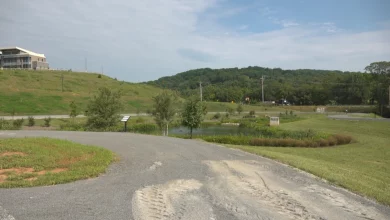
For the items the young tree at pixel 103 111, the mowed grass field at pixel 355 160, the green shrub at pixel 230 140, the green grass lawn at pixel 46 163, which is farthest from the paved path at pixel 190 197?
the young tree at pixel 103 111

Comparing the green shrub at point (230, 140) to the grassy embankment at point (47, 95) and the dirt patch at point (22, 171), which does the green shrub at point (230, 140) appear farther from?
the dirt patch at point (22, 171)

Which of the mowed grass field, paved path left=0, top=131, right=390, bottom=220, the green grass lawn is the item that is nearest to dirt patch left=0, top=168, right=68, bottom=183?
the green grass lawn

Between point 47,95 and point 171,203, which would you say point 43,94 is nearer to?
point 47,95

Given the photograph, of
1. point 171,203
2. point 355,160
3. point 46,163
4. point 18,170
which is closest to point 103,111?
point 355,160

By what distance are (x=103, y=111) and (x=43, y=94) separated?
1838 inches

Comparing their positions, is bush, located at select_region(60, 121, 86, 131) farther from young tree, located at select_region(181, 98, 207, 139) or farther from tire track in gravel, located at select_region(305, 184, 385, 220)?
tire track in gravel, located at select_region(305, 184, 385, 220)

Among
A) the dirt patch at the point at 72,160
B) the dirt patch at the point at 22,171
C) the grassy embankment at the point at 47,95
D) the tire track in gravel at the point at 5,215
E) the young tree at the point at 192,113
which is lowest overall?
the tire track in gravel at the point at 5,215

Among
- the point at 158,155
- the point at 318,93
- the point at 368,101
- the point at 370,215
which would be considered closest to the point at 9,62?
the point at 318,93

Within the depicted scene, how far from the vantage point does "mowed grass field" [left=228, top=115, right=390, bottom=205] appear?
984 centimetres

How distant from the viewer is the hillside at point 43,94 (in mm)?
62125

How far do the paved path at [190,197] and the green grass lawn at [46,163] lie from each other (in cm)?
44

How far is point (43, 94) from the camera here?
241ft

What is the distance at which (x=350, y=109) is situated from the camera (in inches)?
3381

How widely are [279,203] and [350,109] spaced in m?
86.4
